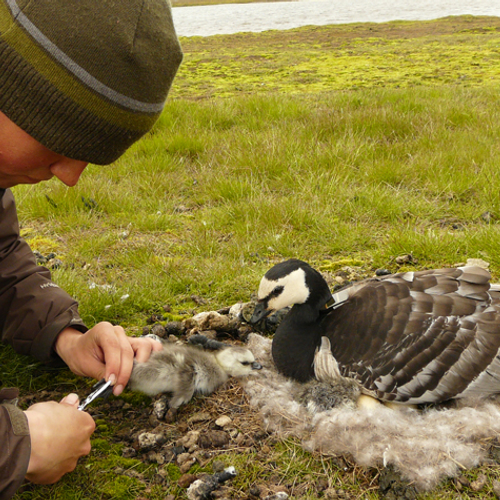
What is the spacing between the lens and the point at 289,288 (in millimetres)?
3188

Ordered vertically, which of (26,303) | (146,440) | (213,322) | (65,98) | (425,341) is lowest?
(146,440)

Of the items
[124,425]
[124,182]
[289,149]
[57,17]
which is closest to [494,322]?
[124,425]

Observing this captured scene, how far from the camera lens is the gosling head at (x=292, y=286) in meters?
3.18

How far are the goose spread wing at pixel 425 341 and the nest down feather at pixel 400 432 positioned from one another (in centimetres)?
13

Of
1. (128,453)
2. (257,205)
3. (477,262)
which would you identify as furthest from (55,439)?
(257,205)

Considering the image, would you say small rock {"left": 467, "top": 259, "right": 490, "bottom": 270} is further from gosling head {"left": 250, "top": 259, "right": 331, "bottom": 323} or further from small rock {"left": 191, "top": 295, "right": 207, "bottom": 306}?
small rock {"left": 191, "top": 295, "right": 207, "bottom": 306}

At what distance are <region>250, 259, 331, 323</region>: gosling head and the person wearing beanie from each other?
4.25 feet

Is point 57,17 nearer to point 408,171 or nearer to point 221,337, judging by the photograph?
point 221,337

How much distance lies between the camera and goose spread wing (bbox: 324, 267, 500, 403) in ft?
9.36

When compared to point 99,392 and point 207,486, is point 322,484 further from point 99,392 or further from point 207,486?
point 99,392

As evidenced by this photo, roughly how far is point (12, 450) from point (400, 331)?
2050 millimetres

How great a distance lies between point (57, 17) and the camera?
73.7 inches

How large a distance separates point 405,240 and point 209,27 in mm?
30983

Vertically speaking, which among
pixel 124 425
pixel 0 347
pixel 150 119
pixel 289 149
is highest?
pixel 150 119
